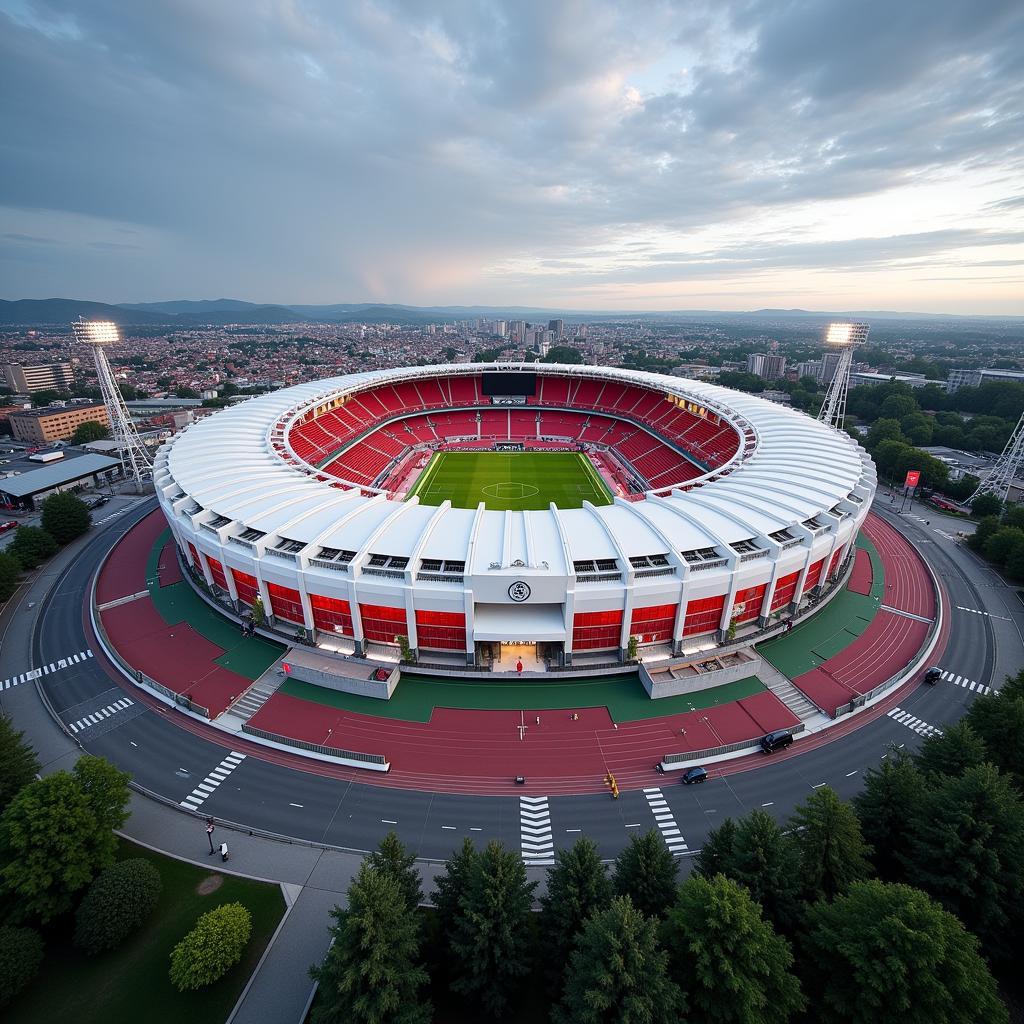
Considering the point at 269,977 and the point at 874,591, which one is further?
the point at 874,591

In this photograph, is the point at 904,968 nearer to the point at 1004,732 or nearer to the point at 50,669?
the point at 1004,732

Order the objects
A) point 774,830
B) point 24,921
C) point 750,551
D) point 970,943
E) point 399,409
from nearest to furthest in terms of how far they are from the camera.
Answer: point 970,943
point 774,830
point 24,921
point 750,551
point 399,409

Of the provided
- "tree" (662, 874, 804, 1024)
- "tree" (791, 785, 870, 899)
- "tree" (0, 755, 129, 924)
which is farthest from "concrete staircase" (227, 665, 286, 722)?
"tree" (791, 785, 870, 899)

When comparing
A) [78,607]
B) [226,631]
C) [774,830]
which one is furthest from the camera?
[78,607]

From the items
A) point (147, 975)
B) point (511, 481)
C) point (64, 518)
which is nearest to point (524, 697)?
point (147, 975)

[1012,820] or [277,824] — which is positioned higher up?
[1012,820]

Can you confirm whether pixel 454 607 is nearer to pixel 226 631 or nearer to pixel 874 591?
pixel 226 631

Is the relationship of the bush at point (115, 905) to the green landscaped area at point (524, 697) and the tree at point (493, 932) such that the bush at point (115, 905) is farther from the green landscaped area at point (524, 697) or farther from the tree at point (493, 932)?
the tree at point (493, 932)

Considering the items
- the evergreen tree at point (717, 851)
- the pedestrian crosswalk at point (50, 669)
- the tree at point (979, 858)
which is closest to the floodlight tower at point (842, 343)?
the tree at point (979, 858)

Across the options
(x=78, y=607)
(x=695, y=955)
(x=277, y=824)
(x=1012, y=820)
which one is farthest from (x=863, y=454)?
(x=78, y=607)
